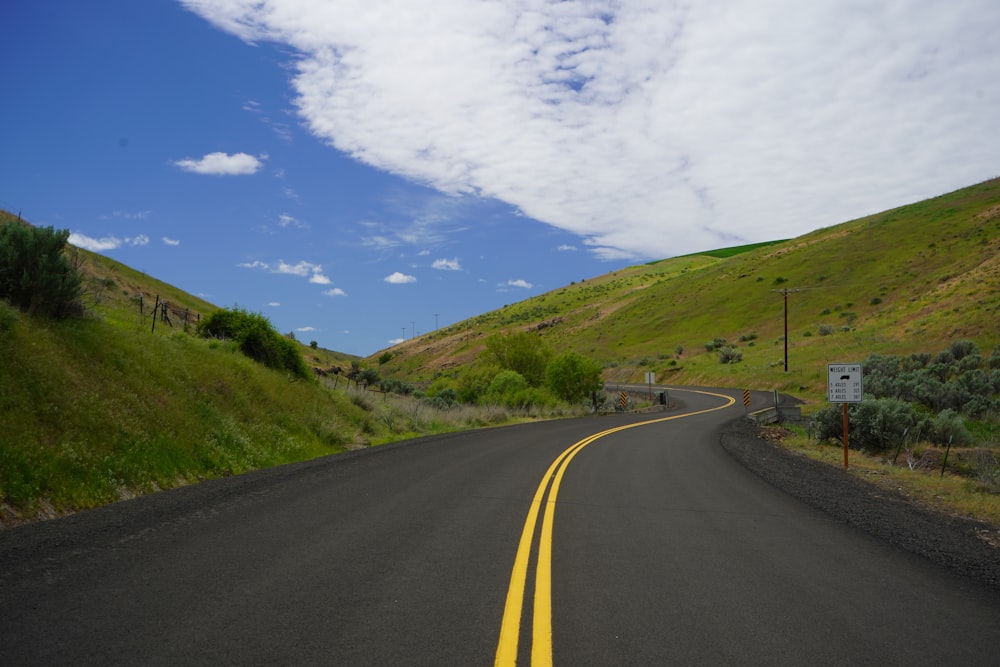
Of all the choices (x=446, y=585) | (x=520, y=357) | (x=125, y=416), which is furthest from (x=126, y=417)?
(x=520, y=357)

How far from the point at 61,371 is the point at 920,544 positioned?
40.4 feet

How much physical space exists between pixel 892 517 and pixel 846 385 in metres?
7.04

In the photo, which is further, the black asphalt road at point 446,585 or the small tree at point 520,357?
the small tree at point 520,357

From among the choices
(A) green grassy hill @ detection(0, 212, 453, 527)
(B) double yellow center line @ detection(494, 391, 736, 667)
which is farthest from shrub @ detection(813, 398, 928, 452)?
(A) green grassy hill @ detection(0, 212, 453, 527)

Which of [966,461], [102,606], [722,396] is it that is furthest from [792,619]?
[722,396]

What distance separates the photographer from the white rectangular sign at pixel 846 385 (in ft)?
50.6

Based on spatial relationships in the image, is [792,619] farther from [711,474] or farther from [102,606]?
[711,474]

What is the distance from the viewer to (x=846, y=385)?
15.5 m

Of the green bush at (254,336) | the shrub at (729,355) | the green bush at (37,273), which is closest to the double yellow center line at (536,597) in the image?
the green bush at (37,273)

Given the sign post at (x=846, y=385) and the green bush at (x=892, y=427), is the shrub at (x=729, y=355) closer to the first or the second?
the green bush at (x=892, y=427)

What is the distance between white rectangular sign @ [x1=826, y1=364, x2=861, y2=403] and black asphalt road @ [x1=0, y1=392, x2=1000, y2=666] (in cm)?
702

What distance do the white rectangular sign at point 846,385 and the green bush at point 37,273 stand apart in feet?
52.7

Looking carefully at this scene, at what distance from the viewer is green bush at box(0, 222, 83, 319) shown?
11633 mm

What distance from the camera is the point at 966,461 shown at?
17.8m
